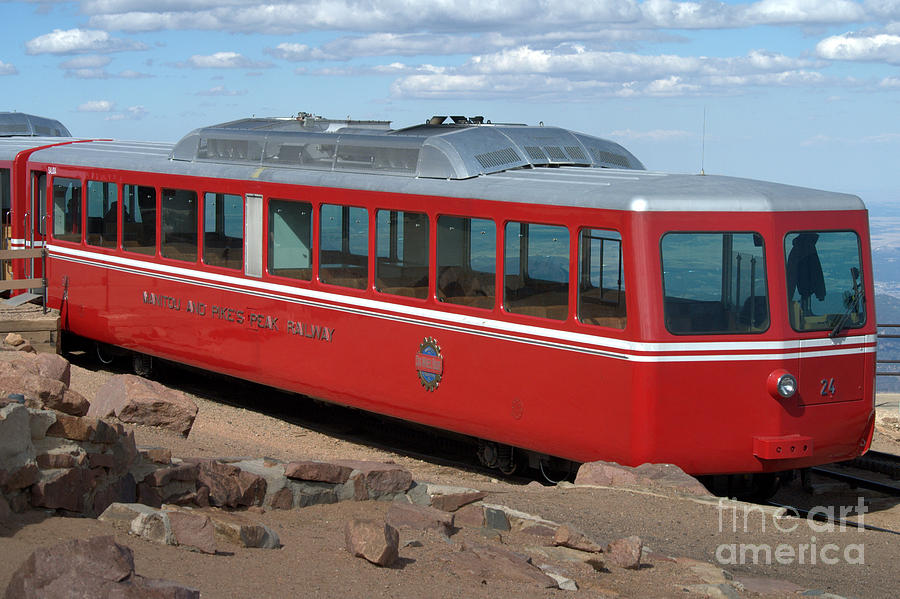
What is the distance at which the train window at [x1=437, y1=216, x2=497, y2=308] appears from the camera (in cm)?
1019

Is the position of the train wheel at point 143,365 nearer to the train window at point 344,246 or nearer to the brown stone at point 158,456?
the train window at point 344,246

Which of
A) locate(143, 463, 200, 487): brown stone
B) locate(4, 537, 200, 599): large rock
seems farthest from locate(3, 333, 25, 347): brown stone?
locate(4, 537, 200, 599): large rock

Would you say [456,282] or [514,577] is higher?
[456,282]

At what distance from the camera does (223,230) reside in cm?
1316

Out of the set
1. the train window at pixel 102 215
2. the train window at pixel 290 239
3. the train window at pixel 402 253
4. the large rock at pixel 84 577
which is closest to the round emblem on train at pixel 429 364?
the train window at pixel 402 253

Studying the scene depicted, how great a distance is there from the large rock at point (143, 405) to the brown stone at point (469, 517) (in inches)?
130

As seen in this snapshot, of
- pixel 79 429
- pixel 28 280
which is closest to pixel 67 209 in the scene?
pixel 28 280

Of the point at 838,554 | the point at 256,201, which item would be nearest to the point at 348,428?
the point at 256,201

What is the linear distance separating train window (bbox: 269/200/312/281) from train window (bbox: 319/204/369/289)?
0.77 feet

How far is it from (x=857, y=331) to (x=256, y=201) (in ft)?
20.0

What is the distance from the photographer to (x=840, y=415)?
31.5 ft

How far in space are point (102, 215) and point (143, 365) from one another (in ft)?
6.31

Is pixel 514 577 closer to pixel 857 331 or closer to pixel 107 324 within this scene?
pixel 857 331

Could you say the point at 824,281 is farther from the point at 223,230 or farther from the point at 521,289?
the point at 223,230
